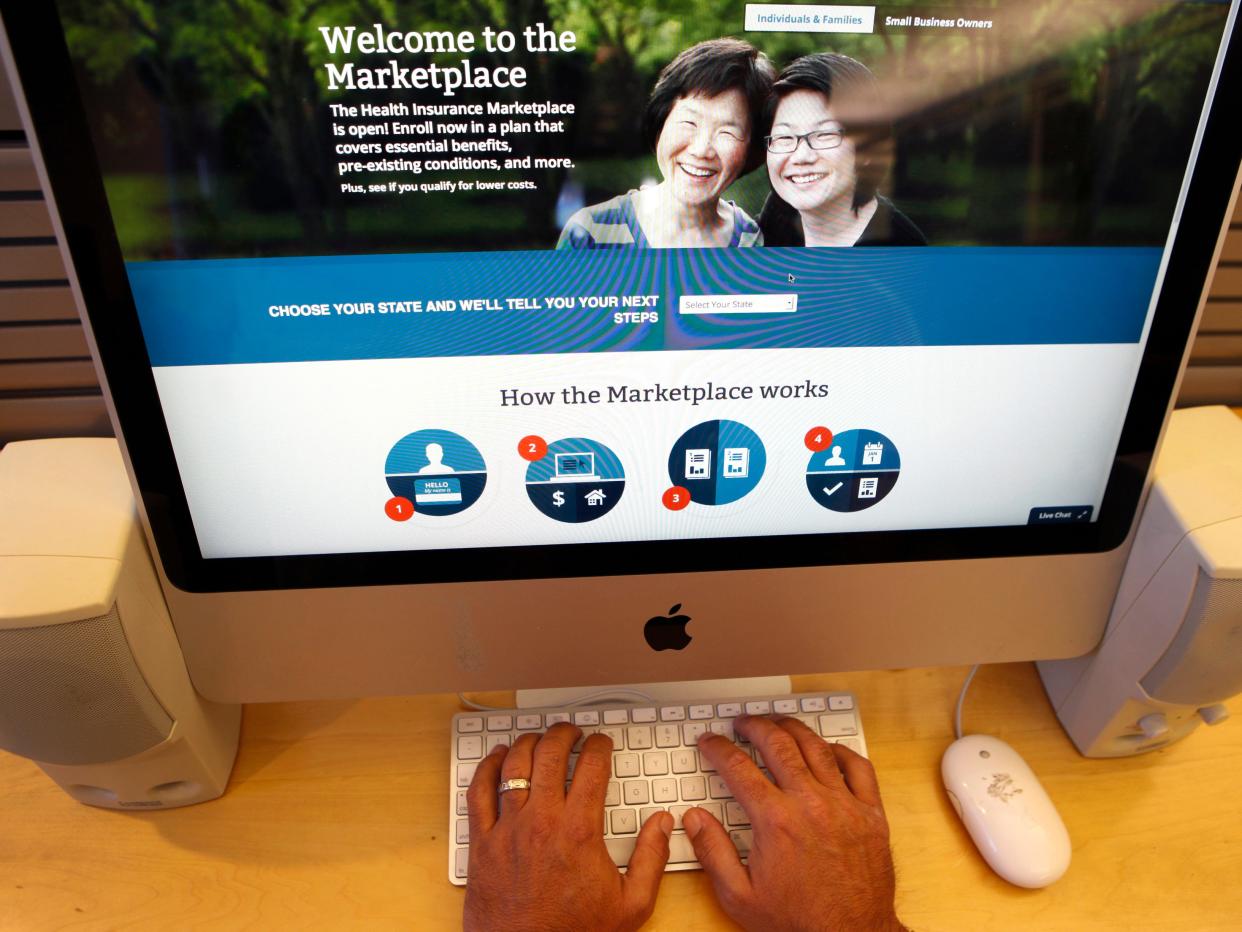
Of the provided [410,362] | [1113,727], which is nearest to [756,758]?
[1113,727]

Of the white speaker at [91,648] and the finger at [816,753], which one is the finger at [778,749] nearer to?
the finger at [816,753]

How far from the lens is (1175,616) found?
590 mm

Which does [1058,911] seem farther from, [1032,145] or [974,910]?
[1032,145]

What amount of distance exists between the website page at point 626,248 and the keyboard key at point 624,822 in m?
0.22

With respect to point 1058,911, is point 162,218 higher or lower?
higher

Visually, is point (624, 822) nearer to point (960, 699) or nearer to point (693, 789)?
point (693, 789)

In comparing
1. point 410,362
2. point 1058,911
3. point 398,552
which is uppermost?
point 410,362

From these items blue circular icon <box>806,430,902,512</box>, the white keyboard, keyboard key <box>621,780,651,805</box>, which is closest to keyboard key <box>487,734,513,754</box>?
the white keyboard

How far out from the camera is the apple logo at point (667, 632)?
631mm

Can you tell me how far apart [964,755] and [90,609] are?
2.16 ft

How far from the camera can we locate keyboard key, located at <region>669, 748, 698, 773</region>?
2.11ft

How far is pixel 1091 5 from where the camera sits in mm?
449

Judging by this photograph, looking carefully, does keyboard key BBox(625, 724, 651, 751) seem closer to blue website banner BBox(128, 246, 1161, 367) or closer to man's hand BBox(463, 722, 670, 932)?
man's hand BBox(463, 722, 670, 932)

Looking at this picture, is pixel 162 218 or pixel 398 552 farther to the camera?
pixel 398 552
